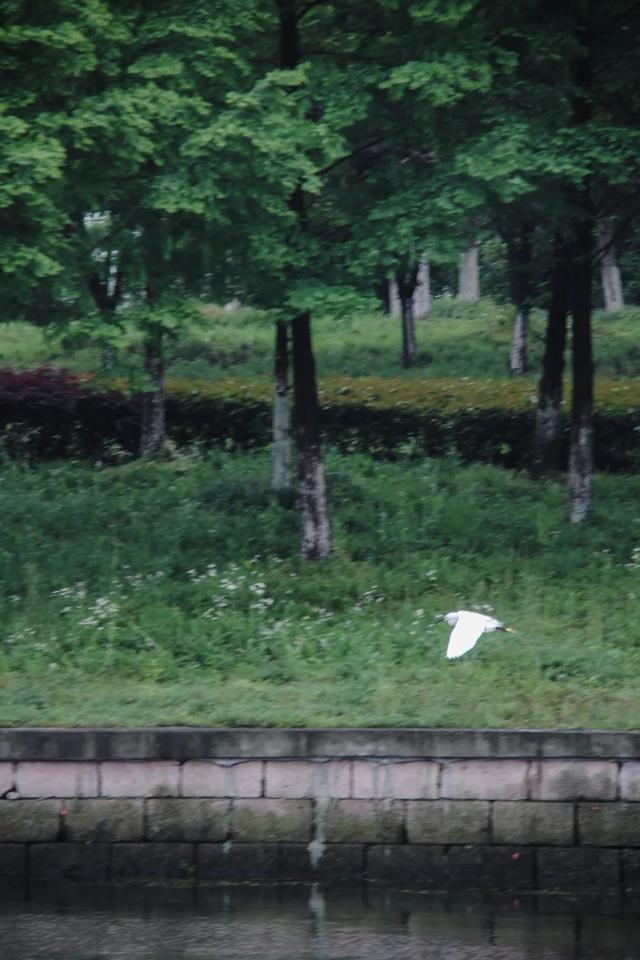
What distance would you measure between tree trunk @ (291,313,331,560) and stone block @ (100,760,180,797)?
4298 mm

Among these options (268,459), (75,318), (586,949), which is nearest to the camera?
(586,949)

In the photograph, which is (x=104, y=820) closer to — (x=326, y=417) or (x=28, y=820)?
(x=28, y=820)

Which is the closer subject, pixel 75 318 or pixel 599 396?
pixel 75 318

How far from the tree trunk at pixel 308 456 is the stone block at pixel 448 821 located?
439 cm

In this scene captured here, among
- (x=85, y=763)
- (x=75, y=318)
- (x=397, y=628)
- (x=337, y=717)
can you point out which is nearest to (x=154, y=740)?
(x=85, y=763)

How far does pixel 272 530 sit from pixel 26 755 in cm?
515

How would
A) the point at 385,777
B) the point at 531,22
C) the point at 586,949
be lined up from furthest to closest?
the point at 531,22 → the point at 385,777 → the point at 586,949

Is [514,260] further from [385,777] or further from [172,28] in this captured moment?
[385,777]

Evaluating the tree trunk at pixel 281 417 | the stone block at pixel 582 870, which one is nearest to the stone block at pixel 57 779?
the stone block at pixel 582 870

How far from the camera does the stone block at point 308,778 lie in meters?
8.91

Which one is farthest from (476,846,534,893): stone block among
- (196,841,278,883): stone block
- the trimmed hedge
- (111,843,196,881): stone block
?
the trimmed hedge

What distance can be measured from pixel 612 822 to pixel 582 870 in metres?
0.36

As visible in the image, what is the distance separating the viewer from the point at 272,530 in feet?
45.1

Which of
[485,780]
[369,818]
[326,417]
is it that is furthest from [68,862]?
[326,417]
